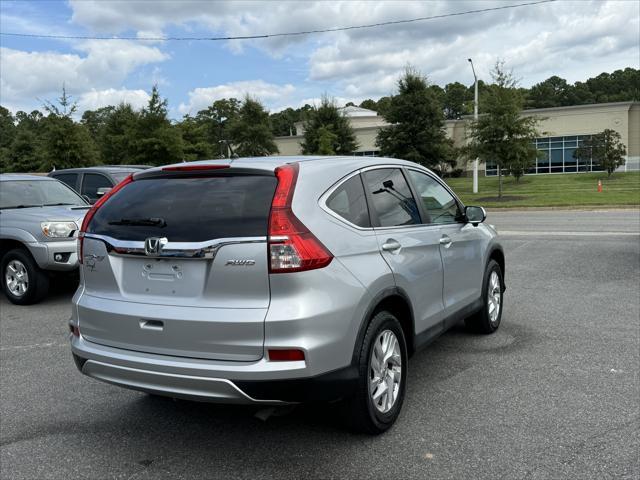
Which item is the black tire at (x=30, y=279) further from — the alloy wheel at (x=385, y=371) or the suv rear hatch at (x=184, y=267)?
the alloy wheel at (x=385, y=371)

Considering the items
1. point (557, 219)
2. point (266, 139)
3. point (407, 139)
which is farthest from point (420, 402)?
point (266, 139)

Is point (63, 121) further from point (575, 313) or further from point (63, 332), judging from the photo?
point (575, 313)

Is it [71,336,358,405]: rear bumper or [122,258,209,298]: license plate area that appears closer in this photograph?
[71,336,358,405]: rear bumper

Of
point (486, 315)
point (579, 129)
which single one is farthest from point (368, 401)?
point (579, 129)

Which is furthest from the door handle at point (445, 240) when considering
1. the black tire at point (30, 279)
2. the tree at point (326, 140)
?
the tree at point (326, 140)

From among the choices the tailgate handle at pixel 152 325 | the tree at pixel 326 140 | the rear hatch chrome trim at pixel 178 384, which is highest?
the tree at pixel 326 140

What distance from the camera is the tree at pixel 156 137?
31464 millimetres

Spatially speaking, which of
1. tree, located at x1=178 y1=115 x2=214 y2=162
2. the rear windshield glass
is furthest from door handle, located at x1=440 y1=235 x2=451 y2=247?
tree, located at x1=178 y1=115 x2=214 y2=162

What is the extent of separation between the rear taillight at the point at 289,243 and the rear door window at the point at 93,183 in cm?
929

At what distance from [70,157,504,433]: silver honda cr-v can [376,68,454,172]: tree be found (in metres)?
33.7

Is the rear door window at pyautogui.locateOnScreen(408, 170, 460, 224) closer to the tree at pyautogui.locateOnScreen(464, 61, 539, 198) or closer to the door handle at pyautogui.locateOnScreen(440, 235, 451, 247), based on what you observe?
the door handle at pyautogui.locateOnScreen(440, 235, 451, 247)

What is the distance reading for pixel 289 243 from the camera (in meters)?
3.15

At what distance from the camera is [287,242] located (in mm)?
3150

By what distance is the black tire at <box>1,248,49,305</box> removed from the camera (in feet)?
25.7
